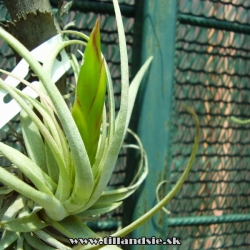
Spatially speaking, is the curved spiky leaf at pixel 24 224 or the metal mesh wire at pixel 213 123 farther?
the metal mesh wire at pixel 213 123

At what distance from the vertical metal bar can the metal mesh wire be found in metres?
0.13

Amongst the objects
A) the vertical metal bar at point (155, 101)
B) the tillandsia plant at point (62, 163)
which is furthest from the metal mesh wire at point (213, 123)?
the tillandsia plant at point (62, 163)

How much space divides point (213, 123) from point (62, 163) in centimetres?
55

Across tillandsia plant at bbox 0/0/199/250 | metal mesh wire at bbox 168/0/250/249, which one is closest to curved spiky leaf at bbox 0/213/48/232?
tillandsia plant at bbox 0/0/199/250

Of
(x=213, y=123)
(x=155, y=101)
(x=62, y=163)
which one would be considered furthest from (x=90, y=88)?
(x=213, y=123)

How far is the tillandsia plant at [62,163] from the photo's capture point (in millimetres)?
356

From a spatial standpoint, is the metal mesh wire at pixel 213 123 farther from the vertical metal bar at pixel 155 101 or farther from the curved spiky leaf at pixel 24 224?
the curved spiky leaf at pixel 24 224

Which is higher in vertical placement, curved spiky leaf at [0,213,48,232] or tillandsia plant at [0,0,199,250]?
→ tillandsia plant at [0,0,199,250]

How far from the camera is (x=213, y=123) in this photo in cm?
85

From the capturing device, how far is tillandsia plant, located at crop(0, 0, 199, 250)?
0.36 metres

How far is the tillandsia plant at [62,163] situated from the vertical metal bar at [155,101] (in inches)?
9.8

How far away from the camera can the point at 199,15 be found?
0.79m

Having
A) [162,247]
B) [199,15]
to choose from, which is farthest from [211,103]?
[162,247]

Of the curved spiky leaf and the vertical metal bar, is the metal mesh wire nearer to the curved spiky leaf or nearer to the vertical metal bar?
the vertical metal bar
